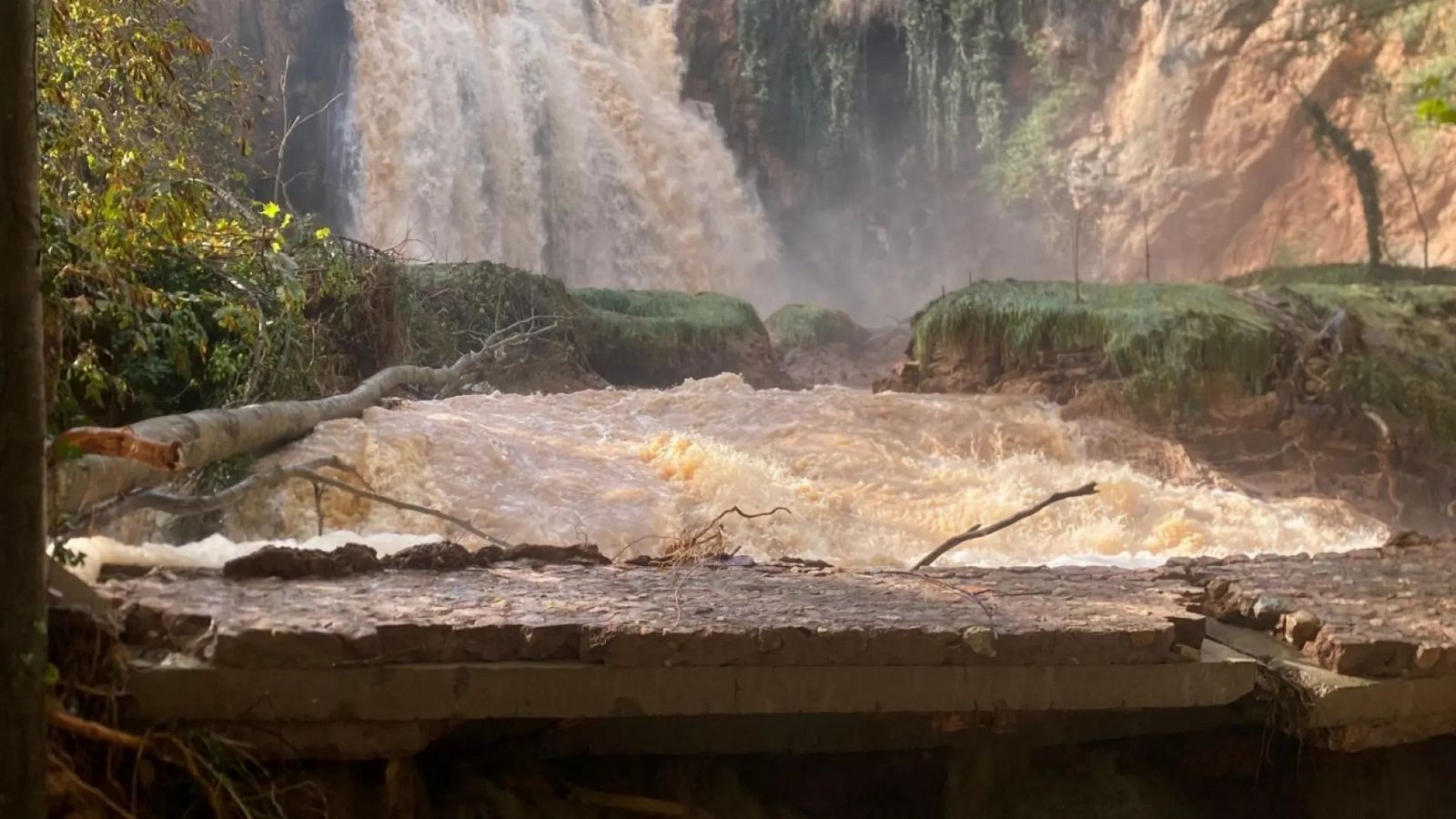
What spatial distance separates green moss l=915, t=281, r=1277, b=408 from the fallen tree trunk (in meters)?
5.03

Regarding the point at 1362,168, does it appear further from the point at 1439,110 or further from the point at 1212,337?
the point at 1439,110

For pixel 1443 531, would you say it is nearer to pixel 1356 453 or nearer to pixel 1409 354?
pixel 1356 453

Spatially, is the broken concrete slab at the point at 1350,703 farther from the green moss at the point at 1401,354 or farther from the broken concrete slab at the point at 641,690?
the green moss at the point at 1401,354

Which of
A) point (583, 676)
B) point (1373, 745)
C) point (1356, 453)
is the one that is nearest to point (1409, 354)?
point (1356, 453)

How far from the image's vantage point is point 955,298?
11.5 meters

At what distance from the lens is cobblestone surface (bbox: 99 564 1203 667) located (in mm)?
2822

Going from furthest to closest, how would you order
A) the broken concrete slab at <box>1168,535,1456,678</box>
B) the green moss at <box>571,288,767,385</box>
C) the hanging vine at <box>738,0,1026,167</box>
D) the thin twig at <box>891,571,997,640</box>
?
1. the hanging vine at <box>738,0,1026,167</box>
2. the green moss at <box>571,288,767,385</box>
3. the broken concrete slab at <box>1168,535,1456,678</box>
4. the thin twig at <box>891,571,997,640</box>

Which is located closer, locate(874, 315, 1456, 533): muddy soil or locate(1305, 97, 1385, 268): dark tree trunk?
locate(874, 315, 1456, 533): muddy soil

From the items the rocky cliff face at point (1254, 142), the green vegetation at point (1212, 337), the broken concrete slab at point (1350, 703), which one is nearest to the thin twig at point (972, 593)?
the broken concrete slab at point (1350, 703)

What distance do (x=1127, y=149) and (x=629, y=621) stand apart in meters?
17.7

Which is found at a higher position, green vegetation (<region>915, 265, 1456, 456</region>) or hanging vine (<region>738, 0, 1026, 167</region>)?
hanging vine (<region>738, 0, 1026, 167</region>)

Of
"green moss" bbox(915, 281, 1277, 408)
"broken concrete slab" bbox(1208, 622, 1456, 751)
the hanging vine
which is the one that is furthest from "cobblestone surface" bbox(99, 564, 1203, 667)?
the hanging vine

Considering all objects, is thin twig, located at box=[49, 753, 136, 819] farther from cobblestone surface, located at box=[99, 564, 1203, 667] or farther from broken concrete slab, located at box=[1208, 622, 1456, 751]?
broken concrete slab, located at box=[1208, 622, 1456, 751]

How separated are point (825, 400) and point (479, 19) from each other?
12042mm
